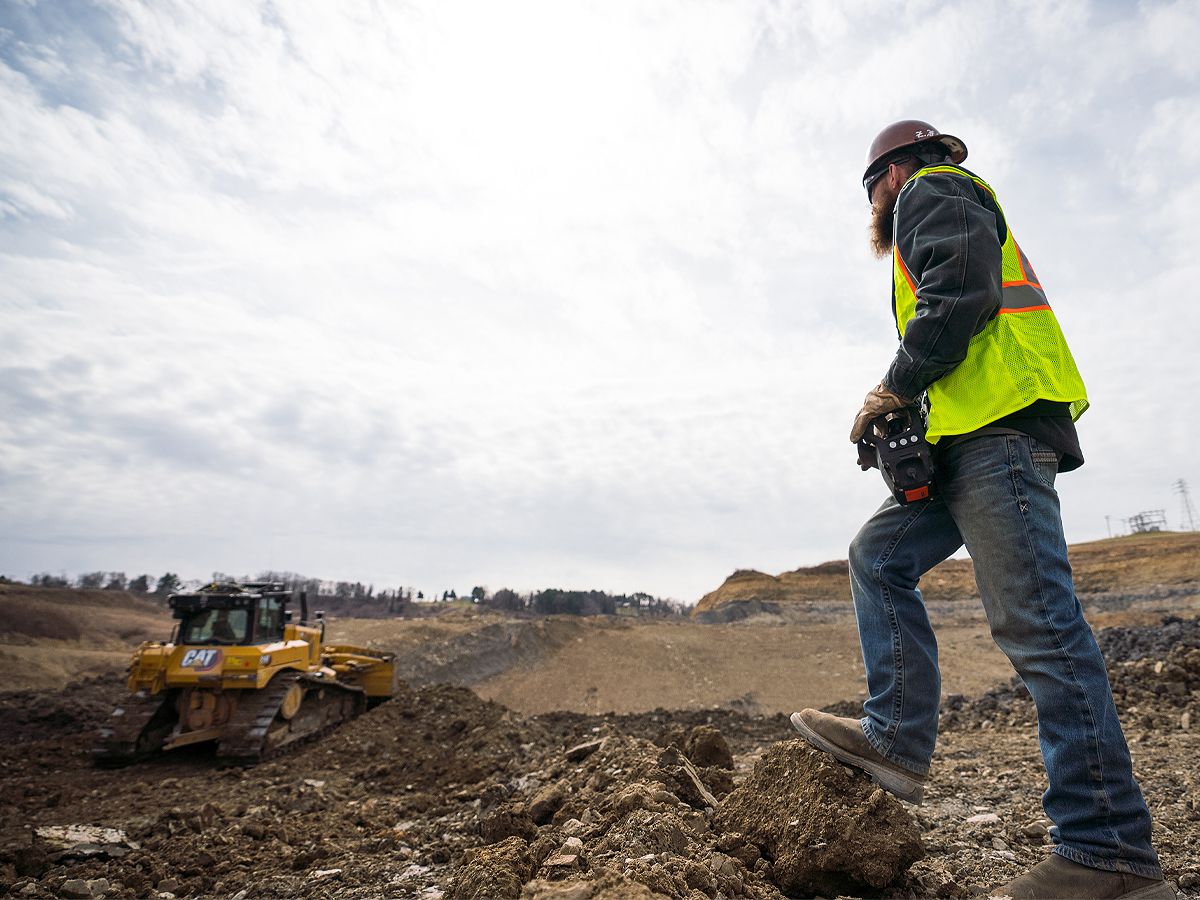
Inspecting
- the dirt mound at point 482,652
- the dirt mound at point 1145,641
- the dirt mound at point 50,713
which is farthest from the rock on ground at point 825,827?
the dirt mound at point 482,652

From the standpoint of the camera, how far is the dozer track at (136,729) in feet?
30.6

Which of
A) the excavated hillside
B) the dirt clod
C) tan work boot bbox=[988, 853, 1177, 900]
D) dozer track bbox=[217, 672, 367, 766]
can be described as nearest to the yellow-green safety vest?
tan work boot bbox=[988, 853, 1177, 900]

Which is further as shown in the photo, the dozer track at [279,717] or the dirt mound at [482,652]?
the dirt mound at [482,652]

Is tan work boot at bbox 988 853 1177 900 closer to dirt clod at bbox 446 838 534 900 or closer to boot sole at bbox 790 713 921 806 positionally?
boot sole at bbox 790 713 921 806

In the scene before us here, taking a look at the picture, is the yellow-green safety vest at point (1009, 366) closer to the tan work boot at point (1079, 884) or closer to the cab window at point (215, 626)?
the tan work boot at point (1079, 884)

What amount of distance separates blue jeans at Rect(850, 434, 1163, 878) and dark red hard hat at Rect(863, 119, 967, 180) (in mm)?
1229

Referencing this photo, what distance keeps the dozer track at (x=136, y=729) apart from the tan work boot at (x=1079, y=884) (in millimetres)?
10773

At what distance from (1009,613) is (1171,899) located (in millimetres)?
783

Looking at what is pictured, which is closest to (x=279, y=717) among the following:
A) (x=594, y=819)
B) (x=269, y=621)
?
(x=269, y=621)

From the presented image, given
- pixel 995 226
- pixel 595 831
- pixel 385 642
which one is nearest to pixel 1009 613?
pixel 995 226

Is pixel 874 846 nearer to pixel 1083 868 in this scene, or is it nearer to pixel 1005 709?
pixel 1083 868

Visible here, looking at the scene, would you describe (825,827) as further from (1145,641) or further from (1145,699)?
(1145,641)

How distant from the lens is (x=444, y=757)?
855 cm

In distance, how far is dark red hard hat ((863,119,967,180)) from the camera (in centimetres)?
268
